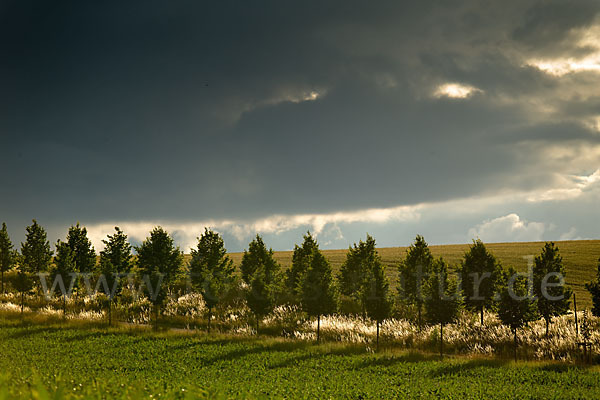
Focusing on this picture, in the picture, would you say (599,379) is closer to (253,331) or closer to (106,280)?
(253,331)

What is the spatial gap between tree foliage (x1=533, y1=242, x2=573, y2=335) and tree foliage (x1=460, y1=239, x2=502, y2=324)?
3930 millimetres

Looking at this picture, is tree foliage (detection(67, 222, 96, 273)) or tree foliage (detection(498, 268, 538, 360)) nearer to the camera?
tree foliage (detection(498, 268, 538, 360))

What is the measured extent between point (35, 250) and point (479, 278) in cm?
6220

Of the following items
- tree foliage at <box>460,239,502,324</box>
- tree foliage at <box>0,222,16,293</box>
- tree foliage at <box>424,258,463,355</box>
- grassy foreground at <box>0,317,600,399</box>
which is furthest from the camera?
tree foliage at <box>0,222,16,293</box>

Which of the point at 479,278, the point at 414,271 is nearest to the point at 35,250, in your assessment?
the point at 414,271

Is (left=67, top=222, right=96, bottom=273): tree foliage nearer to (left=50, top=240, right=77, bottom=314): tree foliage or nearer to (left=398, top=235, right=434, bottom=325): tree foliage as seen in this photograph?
(left=50, top=240, right=77, bottom=314): tree foliage

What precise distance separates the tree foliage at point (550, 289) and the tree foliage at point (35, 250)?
6497 centimetres

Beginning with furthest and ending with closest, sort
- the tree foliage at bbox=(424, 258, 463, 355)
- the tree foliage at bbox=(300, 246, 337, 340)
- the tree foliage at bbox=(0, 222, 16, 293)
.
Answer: the tree foliage at bbox=(0, 222, 16, 293), the tree foliage at bbox=(300, 246, 337, 340), the tree foliage at bbox=(424, 258, 463, 355)

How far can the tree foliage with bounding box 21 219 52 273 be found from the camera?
5825 centimetres

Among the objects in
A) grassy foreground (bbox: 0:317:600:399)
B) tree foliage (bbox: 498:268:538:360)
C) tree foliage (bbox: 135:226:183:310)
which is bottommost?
grassy foreground (bbox: 0:317:600:399)

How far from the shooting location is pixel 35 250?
59062 mm

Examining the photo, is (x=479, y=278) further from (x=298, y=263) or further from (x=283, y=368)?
(x=283, y=368)

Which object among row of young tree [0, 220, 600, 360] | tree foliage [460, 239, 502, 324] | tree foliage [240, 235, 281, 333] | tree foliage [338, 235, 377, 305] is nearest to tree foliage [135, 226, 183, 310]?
row of young tree [0, 220, 600, 360]

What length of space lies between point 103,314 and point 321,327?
28150 millimetres
